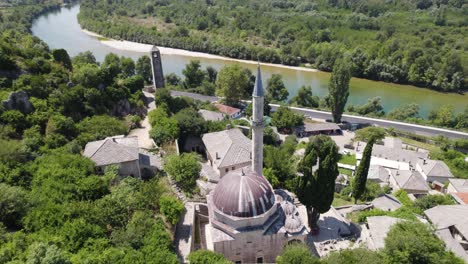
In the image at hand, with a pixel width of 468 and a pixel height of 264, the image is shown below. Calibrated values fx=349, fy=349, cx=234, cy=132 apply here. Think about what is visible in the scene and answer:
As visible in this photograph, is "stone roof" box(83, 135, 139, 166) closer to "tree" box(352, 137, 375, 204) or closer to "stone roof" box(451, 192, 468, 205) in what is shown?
"tree" box(352, 137, 375, 204)

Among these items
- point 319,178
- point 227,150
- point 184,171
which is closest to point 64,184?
point 184,171

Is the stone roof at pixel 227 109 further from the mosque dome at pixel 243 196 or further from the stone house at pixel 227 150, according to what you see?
the mosque dome at pixel 243 196

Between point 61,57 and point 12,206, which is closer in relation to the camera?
point 12,206

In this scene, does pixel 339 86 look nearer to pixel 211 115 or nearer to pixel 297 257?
pixel 211 115

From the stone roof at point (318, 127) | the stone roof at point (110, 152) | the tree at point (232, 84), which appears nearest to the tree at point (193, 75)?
the tree at point (232, 84)

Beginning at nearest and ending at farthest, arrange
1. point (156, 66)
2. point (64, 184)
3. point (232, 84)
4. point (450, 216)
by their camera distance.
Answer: point (64, 184) → point (450, 216) → point (156, 66) → point (232, 84)

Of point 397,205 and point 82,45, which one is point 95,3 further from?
point 397,205
